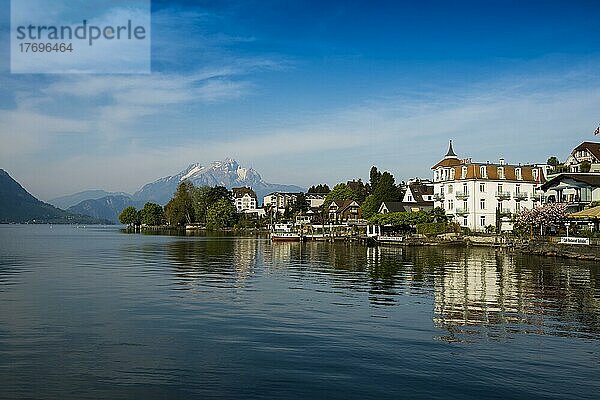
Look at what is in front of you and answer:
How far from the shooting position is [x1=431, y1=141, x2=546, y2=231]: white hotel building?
85062mm

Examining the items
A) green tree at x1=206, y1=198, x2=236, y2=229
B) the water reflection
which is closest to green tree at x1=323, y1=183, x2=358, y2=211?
green tree at x1=206, y1=198, x2=236, y2=229

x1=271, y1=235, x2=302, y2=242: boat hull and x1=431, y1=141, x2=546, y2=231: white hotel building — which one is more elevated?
x1=431, y1=141, x2=546, y2=231: white hotel building

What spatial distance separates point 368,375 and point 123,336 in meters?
8.65

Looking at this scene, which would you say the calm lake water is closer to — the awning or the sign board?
the sign board

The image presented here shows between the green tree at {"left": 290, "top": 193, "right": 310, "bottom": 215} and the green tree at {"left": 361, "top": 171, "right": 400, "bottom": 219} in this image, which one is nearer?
the green tree at {"left": 361, "top": 171, "right": 400, "bottom": 219}

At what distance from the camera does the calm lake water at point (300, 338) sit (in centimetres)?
1404

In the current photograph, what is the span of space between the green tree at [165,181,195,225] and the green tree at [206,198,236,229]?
18.6 meters

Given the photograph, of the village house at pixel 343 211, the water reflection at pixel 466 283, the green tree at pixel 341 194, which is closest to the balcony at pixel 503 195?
the water reflection at pixel 466 283

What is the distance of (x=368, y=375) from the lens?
14.9 m

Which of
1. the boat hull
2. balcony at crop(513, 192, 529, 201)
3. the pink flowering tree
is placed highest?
balcony at crop(513, 192, 529, 201)

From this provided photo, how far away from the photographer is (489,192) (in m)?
85.3

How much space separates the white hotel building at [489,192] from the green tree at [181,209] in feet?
377

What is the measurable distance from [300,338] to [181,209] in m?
172

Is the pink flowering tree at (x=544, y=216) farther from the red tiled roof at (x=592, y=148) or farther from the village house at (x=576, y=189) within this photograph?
the red tiled roof at (x=592, y=148)
